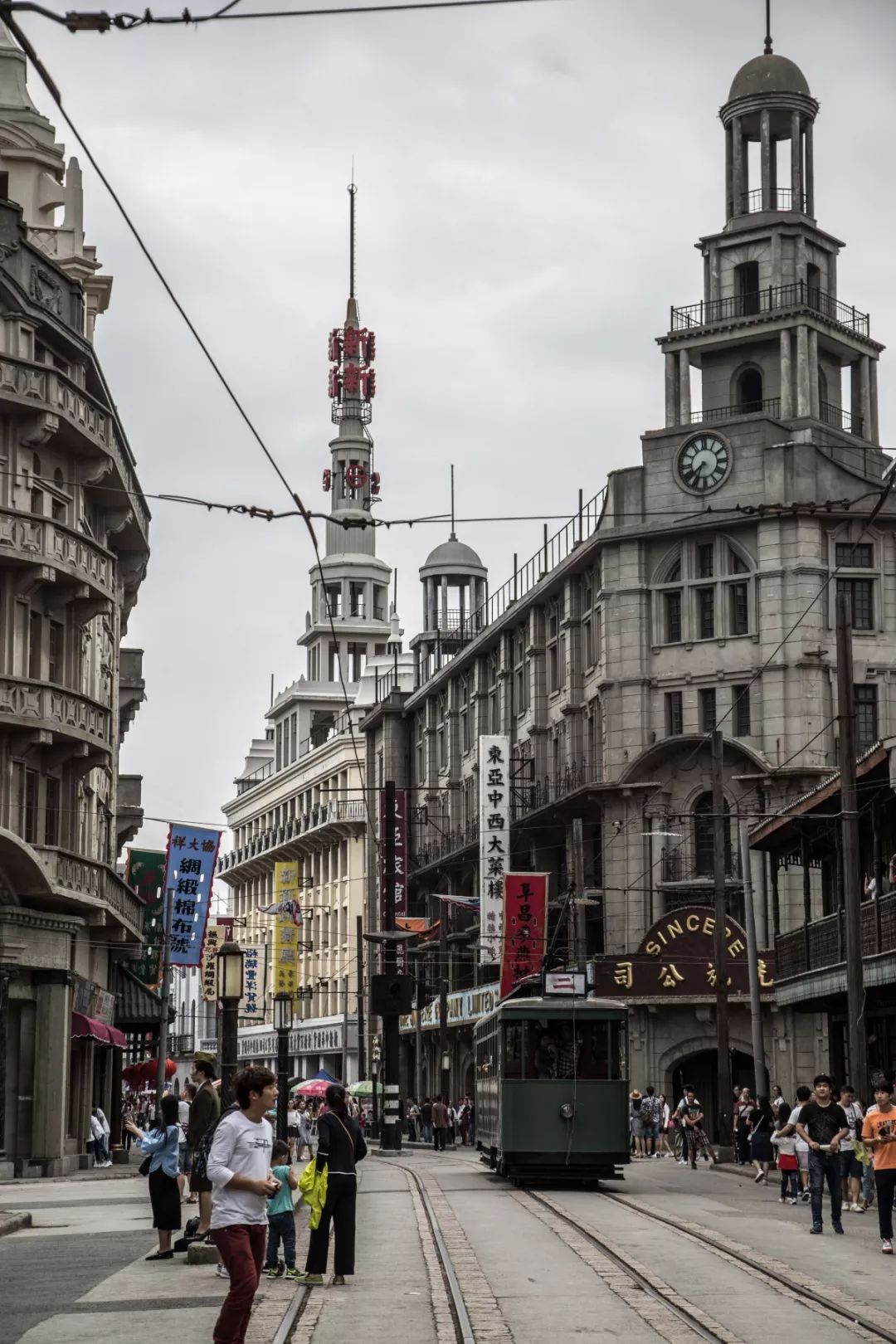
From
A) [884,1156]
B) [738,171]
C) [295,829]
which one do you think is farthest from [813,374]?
[295,829]

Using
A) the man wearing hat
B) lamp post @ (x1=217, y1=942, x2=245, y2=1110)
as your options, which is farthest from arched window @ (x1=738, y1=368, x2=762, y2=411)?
the man wearing hat

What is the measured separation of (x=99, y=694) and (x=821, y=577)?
23138 millimetres

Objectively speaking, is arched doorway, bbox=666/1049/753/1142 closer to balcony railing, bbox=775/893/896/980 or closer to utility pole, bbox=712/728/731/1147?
balcony railing, bbox=775/893/896/980

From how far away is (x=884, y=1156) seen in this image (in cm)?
2036

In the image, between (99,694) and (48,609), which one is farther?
(99,694)

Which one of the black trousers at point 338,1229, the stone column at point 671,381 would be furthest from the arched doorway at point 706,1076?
the black trousers at point 338,1229

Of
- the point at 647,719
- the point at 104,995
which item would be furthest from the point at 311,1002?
the point at 104,995

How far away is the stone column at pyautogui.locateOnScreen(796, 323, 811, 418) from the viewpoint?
65562mm

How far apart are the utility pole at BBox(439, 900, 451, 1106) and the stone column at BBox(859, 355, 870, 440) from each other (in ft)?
69.8

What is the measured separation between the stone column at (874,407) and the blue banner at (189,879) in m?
28.3

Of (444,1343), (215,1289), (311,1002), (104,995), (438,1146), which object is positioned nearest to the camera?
(444,1343)

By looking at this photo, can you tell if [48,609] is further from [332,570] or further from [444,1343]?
[332,570]

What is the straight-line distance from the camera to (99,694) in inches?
1914

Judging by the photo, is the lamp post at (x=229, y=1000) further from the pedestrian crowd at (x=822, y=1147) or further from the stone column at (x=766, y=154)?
the stone column at (x=766, y=154)
